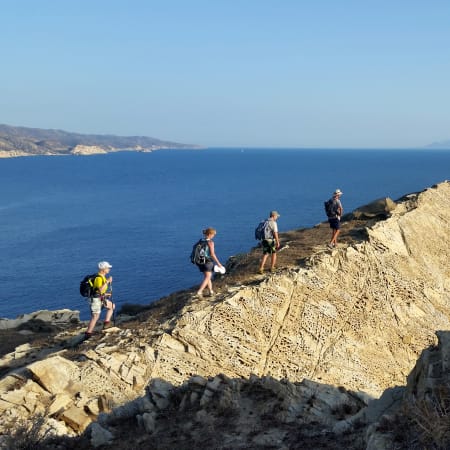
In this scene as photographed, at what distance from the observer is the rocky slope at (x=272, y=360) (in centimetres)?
1092

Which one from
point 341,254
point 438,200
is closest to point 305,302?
point 341,254

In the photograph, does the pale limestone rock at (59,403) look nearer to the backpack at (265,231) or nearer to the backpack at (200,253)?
the backpack at (200,253)

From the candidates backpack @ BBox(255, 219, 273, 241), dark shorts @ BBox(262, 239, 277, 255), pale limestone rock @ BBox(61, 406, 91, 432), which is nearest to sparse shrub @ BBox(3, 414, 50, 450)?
pale limestone rock @ BBox(61, 406, 91, 432)

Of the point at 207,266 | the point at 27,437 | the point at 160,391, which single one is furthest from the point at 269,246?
the point at 27,437

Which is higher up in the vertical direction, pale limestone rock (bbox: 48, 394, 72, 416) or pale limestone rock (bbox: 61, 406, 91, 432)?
pale limestone rock (bbox: 48, 394, 72, 416)

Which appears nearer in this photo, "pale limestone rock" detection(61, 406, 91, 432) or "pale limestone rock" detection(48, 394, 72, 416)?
"pale limestone rock" detection(61, 406, 91, 432)

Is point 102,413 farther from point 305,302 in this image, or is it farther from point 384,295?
point 384,295

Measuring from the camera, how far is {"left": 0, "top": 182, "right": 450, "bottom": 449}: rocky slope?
430 inches

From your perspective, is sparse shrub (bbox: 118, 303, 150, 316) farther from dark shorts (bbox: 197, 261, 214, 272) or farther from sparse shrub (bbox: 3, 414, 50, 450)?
sparse shrub (bbox: 3, 414, 50, 450)

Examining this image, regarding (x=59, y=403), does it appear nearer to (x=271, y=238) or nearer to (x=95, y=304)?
(x=95, y=304)

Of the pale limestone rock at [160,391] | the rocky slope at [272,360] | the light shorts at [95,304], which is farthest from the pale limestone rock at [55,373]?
the pale limestone rock at [160,391]

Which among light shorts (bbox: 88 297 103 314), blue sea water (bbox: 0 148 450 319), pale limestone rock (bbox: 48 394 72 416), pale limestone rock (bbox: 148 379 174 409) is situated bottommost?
blue sea water (bbox: 0 148 450 319)

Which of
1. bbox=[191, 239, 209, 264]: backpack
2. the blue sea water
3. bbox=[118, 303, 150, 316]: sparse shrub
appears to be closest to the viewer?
bbox=[191, 239, 209, 264]: backpack

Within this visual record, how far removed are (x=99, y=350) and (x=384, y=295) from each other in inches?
505
